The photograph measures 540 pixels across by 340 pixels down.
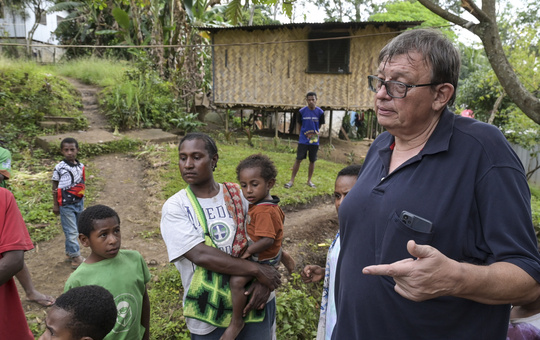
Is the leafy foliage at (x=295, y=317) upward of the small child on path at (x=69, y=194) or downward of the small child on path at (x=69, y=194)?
Answer: downward

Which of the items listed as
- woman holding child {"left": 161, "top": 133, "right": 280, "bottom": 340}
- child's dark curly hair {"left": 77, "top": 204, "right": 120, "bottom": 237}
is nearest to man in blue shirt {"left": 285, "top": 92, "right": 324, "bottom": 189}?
child's dark curly hair {"left": 77, "top": 204, "right": 120, "bottom": 237}

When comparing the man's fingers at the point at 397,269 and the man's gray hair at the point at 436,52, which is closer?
the man's fingers at the point at 397,269

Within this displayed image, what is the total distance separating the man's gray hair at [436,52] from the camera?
1.43 m

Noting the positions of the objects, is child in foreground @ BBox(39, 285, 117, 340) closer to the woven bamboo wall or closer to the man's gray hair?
the man's gray hair

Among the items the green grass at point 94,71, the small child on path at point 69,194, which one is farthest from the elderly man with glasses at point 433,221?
the green grass at point 94,71

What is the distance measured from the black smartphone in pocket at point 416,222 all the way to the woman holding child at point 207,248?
1.08m

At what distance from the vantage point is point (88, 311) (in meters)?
1.76

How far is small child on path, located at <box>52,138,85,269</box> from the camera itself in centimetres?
466

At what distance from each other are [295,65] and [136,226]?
825cm

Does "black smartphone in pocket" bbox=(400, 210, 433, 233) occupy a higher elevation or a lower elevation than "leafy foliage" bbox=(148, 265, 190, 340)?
higher

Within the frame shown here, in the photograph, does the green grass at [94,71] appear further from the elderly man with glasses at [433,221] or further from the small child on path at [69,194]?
the elderly man with glasses at [433,221]

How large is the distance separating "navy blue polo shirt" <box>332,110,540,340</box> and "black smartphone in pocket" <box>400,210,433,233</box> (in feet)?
0.06

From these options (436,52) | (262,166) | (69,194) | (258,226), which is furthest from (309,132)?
(436,52)

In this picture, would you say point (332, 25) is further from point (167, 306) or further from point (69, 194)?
point (167, 306)
